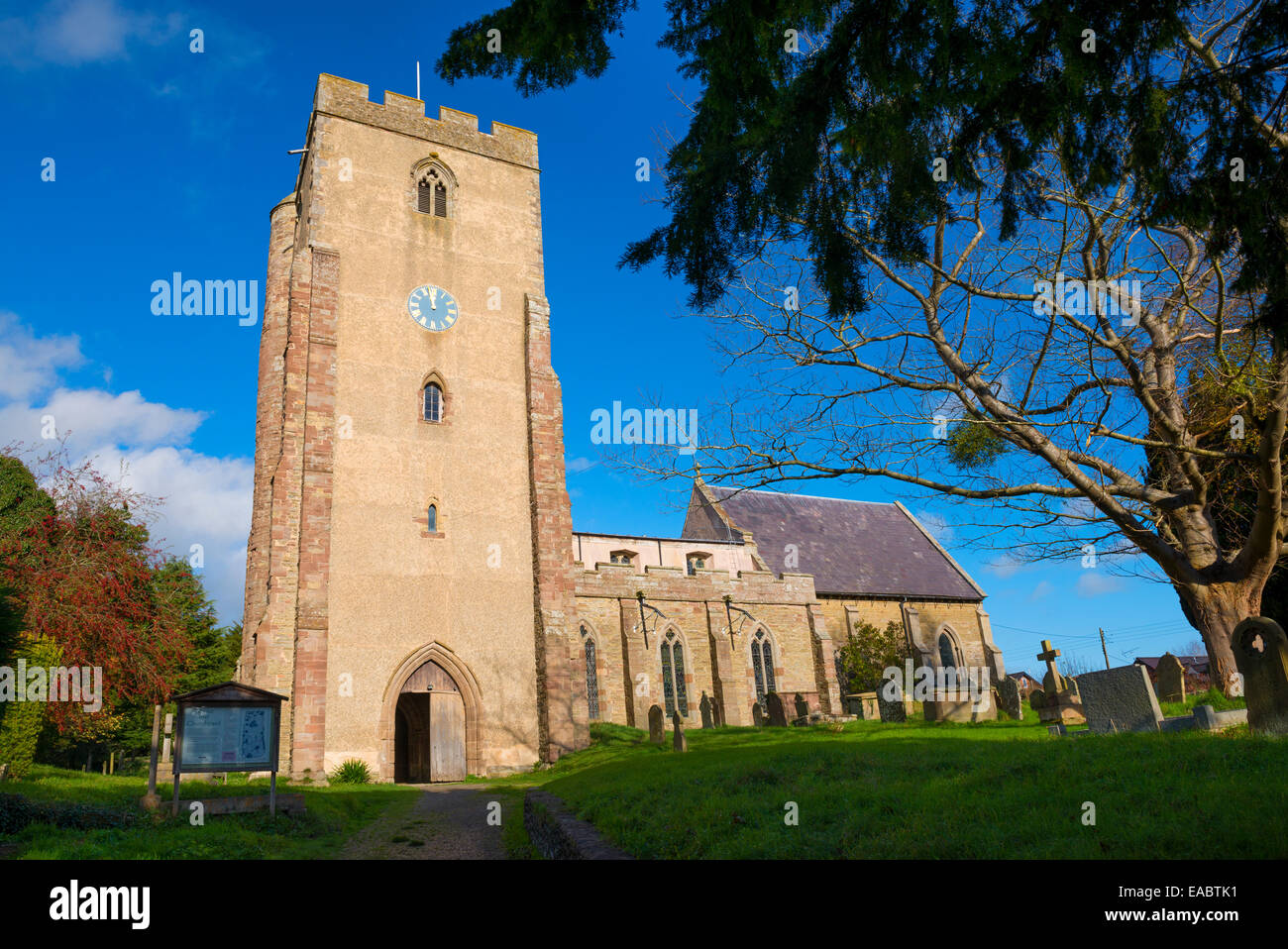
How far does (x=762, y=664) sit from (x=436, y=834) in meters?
21.8

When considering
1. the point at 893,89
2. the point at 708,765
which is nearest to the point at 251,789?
the point at 708,765

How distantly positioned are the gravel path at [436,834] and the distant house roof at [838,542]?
22156mm

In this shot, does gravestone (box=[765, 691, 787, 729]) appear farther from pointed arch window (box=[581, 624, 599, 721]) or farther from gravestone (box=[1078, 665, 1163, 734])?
gravestone (box=[1078, 665, 1163, 734])

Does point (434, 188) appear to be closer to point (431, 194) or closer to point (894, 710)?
point (431, 194)

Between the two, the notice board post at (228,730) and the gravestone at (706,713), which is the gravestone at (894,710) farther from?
the notice board post at (228,730)

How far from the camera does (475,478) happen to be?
22078 mm

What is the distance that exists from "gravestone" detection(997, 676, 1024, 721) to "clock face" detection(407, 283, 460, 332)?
713 inches

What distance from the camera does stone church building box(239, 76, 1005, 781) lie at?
1931cm

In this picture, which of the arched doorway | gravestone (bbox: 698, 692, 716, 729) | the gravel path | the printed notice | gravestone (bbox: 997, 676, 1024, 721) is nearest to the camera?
the gravel path

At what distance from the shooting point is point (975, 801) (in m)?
6.24

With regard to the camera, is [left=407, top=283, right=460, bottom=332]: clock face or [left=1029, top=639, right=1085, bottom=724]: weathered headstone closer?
[left=1029, top=639, right=1085, bottom=724]: weathered headstone

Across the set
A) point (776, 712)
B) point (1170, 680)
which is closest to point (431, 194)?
point (776, 712)

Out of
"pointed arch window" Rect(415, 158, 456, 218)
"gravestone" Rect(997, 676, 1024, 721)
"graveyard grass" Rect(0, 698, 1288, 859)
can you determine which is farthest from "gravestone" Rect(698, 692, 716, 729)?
"pointed arch window" Rect(415, 158, 456, 218)

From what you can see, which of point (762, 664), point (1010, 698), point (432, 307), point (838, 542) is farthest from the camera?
point (838, 542)
